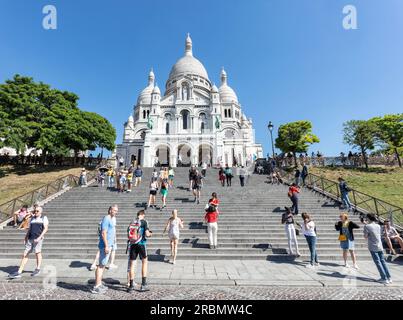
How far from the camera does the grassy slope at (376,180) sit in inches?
610

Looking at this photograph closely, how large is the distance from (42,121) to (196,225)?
2461cm

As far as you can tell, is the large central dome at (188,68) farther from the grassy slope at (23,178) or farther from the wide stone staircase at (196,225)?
the wide stone staircase at (196,225)

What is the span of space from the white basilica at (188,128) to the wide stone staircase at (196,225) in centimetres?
2079

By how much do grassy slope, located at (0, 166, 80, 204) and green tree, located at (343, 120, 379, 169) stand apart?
3044 cm

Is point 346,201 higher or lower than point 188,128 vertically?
lower

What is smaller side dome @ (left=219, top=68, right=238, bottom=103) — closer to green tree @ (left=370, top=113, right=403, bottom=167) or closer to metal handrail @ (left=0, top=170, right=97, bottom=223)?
green tree @ (left=370, top=113, right=403, bottom=167)

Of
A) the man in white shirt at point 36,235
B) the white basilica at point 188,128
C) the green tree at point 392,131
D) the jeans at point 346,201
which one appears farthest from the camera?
the white basilica at point 188,128

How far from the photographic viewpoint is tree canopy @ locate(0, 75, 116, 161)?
70.8ft

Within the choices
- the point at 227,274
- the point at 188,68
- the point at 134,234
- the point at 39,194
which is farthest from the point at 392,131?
the point at 188,68

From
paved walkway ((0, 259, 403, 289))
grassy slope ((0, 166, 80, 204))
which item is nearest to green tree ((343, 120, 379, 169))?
paved walkway ((0, 259, 403, 289))

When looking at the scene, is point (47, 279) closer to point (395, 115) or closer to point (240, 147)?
point (395, 115)

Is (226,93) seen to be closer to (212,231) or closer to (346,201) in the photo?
(346,201)

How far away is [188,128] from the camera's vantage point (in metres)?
43.8

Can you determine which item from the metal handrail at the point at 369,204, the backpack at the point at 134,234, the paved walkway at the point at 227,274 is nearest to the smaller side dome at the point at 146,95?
the metal handrail at the point at 369,204
